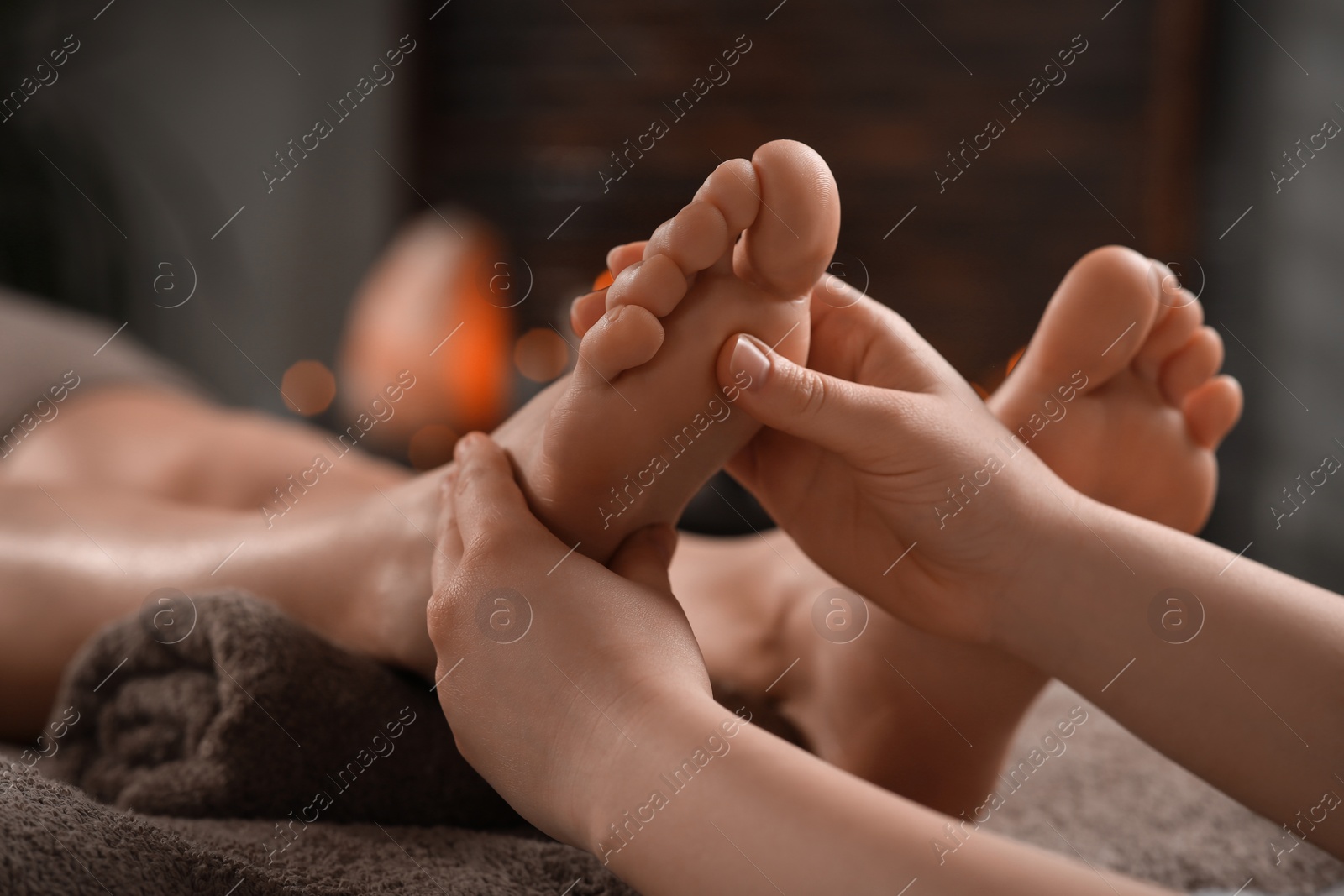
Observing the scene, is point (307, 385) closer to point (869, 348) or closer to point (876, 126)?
point (876, 126)

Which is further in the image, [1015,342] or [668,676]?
[1015,342]

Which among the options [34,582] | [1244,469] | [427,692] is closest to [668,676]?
[427,692]

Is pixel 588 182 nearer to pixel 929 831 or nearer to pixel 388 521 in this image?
pixel 388 521

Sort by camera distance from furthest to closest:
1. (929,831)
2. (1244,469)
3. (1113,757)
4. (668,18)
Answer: (668,18), (1244,469), (1113,757), (929,831)

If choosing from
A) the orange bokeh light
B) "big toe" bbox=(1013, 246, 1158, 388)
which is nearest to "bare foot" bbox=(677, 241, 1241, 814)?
"big toe" bbox=(1013, 246, 1158, 388)

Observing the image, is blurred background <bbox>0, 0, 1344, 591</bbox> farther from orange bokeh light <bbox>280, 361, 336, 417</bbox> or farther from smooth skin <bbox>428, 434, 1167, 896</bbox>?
smooth skin <bbox>428, 434, 1167, 896</bbox>

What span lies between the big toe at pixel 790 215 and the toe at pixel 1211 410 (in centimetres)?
35

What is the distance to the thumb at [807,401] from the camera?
543 millimetres

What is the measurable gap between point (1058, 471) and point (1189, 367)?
0.13 m

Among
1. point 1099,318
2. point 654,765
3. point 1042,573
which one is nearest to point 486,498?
point 654,765

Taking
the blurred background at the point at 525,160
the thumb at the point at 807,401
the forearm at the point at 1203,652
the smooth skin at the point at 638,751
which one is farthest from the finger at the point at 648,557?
the blurred background at the point at 525,160

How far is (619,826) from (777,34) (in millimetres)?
2656

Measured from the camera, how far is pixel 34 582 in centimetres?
76

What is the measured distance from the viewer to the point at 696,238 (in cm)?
55
